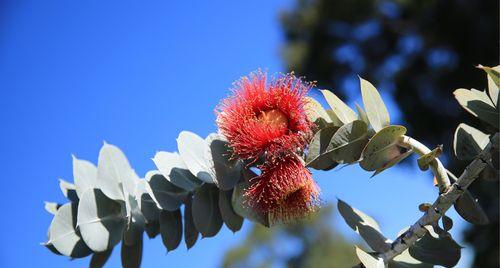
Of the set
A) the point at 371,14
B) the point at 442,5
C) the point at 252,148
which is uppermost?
the point at 371,14

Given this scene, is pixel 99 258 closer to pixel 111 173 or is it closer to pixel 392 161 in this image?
pixel 111 173

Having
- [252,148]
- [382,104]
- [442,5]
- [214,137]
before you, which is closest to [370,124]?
[382,104]

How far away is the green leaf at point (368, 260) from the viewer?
1170 mm

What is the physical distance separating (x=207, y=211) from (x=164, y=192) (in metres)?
0.12

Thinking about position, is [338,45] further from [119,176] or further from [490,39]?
[119,176]

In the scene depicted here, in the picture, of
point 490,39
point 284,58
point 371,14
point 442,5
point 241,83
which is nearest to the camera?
point 241,83

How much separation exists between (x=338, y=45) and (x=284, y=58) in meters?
1.11

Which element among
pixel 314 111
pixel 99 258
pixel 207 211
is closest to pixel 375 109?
pixel 314 111

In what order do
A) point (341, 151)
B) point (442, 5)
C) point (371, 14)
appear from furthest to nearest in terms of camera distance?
point (371, 14) → point (442, 5) → point (341, 151)

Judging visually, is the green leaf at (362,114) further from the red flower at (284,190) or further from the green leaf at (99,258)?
the green leaf at (99,258)

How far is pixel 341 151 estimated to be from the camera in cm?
124

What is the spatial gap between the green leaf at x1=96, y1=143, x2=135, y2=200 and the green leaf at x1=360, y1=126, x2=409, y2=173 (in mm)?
619

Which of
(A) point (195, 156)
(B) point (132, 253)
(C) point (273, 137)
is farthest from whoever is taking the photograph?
(B) point (132, 253)

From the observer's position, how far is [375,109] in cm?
126
